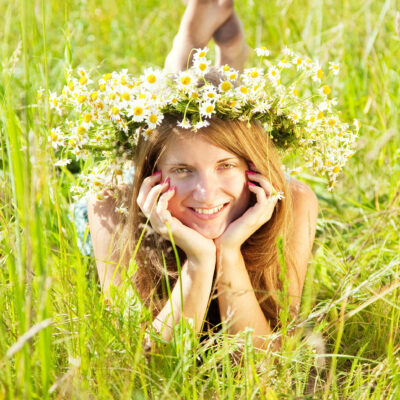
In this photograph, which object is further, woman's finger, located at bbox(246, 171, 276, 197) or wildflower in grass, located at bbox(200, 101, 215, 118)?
woman's finger, located at bbox(246, 171, 276, 197)

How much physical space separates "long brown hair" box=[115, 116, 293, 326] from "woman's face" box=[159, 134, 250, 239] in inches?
1.4

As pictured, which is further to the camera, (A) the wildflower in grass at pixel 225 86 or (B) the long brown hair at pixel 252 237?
(B) the long brown hair at pixel 252 237

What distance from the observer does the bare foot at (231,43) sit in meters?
3.31

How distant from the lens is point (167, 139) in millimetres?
2189

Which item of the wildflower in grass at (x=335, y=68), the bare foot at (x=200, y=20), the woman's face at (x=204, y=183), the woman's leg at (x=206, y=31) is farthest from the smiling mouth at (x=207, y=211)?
the bare foot at (x=200, y=20)

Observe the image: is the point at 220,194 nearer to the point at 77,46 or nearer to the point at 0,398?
the point at 0,398

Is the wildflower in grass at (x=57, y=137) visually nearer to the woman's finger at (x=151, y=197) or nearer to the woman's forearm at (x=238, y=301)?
the woman's finger at (x=151, y=197)

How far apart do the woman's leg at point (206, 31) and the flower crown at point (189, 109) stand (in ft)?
2.53

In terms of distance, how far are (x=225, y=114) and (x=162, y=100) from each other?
0.78 ft

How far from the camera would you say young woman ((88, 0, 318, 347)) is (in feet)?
6.97

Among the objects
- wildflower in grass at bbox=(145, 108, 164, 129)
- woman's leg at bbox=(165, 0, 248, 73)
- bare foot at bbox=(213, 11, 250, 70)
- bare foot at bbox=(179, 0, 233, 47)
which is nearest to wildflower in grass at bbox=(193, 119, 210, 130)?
wildflower in grass at bbox=(145, 108, 164, 129)

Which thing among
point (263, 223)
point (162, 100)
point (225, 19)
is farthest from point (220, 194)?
point (225, 19)

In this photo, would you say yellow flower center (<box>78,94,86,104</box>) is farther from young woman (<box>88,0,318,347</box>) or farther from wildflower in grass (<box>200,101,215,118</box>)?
wildflower in grass (<box>200,101,215,118</box>)

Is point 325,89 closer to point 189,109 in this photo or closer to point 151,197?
point 189,109
